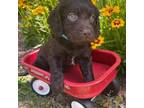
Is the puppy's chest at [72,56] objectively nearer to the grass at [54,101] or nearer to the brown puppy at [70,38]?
the brown puppy at [70,38]

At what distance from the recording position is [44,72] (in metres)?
1.82

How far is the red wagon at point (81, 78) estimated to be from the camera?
5.79 ft

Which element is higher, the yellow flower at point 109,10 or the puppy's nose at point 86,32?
the yellow flower at point 109,10

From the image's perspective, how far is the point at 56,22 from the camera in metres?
1.75

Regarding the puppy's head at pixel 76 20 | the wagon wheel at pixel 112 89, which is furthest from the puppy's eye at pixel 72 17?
the wagon wheel at pixel 112 89

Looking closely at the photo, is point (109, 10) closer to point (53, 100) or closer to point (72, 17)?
point (72, 17)

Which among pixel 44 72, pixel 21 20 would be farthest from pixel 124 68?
pixel 21 20

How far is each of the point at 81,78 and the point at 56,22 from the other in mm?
274

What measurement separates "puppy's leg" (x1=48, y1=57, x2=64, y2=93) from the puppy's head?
10 cm

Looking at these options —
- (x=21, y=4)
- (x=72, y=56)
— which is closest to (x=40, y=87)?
(x=72, y=56)

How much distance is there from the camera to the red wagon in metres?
1.76

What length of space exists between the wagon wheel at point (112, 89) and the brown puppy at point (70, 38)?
11 centimetres

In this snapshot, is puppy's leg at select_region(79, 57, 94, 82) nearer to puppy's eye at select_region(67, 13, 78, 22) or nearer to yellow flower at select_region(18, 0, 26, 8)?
puppy's eye at select_region(67, 13, 78, 22)
